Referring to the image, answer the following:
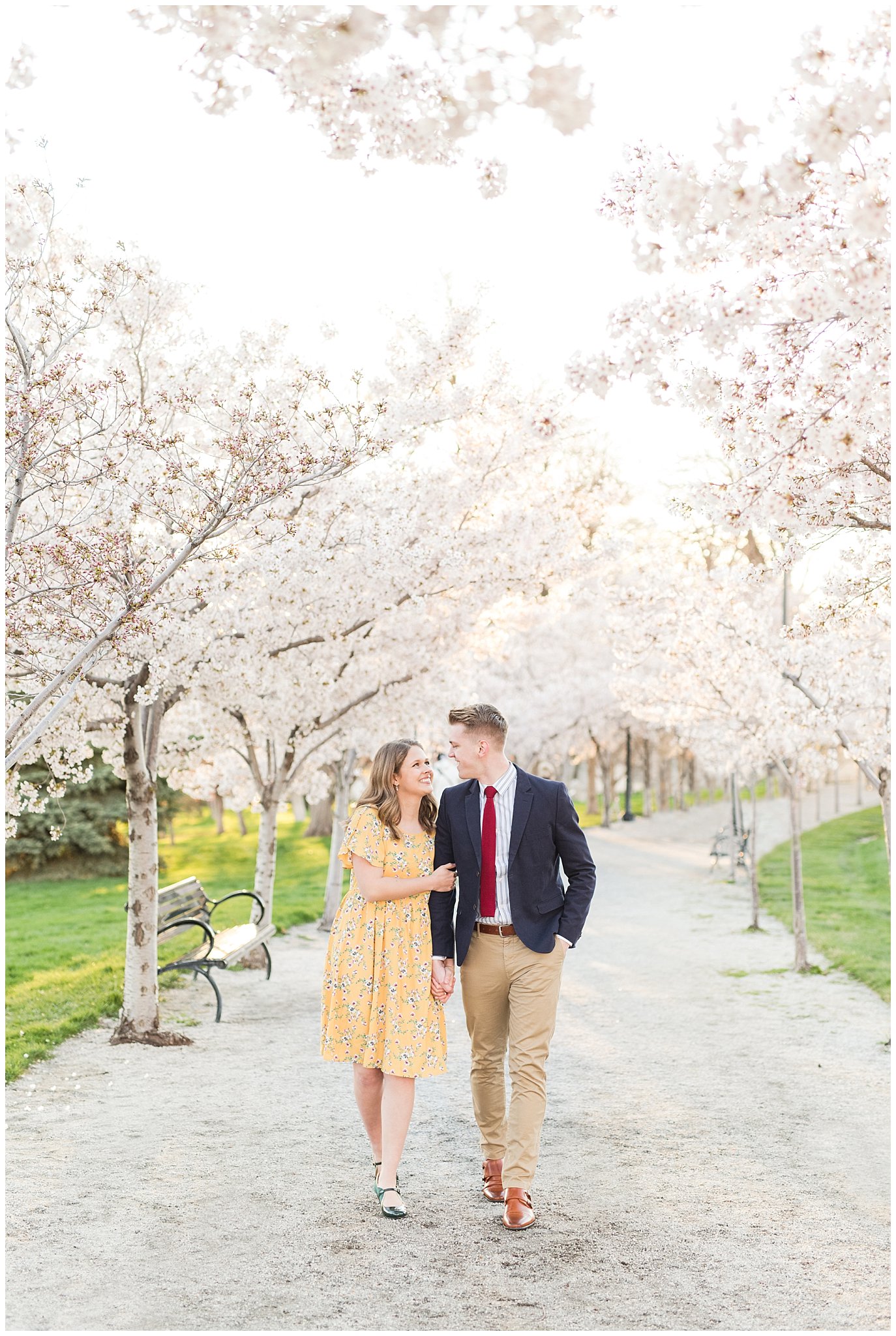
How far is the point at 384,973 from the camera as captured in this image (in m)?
5.10

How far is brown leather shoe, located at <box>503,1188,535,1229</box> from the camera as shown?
15.3 ft

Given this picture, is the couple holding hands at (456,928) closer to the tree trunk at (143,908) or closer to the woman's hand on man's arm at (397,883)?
the woman's hand on man's arm at (397,883)

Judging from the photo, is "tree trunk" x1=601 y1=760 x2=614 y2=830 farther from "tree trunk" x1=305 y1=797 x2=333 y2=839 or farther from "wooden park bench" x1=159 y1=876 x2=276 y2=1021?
"wooden park bench" x1=159 y1=876 x2=276 y2=1021

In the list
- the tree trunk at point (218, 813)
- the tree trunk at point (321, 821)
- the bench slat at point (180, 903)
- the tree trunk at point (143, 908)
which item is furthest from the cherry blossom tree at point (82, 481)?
the tree trunk at point (218, 813)

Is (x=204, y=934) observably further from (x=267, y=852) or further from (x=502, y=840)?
(x=502, y=840)

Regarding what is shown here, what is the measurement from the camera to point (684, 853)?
28.5 metres

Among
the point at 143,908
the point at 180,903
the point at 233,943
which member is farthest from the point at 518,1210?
the point at 180,903

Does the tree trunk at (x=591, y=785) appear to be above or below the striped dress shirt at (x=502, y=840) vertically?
below

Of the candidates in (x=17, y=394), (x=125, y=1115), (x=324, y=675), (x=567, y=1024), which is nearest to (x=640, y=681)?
(x=324, y=675)

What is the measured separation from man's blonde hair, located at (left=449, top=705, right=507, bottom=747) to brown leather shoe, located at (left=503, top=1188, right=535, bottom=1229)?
1.80m

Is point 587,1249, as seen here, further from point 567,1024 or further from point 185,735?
point 185,735

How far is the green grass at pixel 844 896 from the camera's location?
1293cm

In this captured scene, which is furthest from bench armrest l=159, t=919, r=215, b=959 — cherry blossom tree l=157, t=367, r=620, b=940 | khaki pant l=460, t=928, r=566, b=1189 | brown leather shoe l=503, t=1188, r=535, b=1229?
brown leather shoe l=503, t=1188, r=535, b=1229

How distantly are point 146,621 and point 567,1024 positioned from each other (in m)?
5.12
